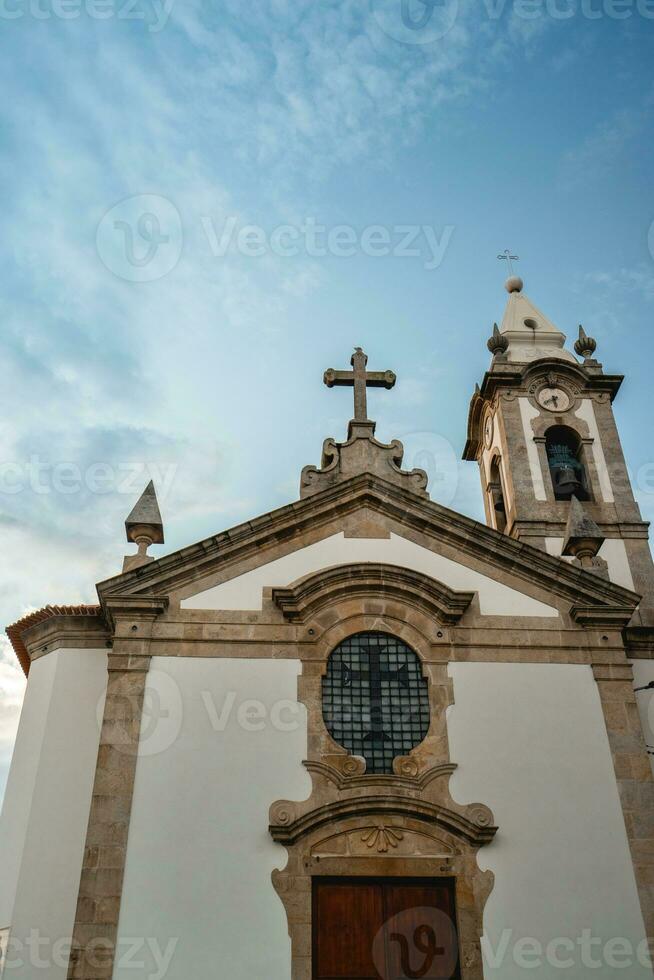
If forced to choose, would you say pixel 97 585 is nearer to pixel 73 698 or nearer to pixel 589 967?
pixel 73 698

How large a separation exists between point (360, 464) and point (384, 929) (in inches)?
276

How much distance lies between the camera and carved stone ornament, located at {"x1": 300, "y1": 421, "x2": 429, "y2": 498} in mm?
14156

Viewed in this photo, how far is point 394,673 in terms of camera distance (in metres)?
12.2

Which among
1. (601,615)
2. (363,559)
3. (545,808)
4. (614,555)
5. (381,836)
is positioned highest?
(614,555)

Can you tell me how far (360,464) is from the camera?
14484 millimetres

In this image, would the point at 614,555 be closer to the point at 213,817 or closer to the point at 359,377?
the point at 359,377

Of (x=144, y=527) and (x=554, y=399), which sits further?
(x=554, y=399)

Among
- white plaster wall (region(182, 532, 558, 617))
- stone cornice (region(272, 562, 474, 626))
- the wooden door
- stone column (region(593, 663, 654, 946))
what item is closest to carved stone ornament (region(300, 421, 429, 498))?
white plaster wall (region(182, 532, 558, 617))

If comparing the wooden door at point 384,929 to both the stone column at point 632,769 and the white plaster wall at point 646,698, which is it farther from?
the white plaster wall at point 646,698

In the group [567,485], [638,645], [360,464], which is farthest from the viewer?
[567,485]

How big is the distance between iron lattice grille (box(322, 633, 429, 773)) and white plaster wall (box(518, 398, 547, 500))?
715 centimetres

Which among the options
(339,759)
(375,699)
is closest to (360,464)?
(375,699)

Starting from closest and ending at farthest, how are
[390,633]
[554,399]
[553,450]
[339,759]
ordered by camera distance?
[339,759], [390,633], [553,450], [554,399]

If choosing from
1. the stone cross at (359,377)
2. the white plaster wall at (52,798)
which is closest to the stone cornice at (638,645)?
the stone cross at (359,377)
